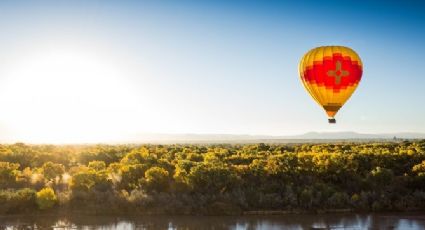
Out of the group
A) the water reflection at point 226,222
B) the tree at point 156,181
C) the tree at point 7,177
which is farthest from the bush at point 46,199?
the tree at point 156,181

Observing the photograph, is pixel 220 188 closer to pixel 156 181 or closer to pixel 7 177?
pixel 156 181

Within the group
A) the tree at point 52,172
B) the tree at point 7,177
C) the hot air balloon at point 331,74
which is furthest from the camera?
the tree at point 52,172

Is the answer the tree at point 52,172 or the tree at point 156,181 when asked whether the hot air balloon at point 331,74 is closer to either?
the tree at point 156,181

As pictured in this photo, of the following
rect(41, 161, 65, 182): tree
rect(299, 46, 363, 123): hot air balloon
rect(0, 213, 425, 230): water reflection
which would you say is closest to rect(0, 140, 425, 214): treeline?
rect(41, 161, 65, 182): tree

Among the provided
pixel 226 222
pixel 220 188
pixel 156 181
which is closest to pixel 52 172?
pixel 156 181

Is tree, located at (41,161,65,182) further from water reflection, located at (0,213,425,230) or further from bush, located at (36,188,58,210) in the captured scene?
water reflection, located at (0,213,425,230)

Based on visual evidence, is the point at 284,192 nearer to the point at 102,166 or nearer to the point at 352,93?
the point at 352,93
